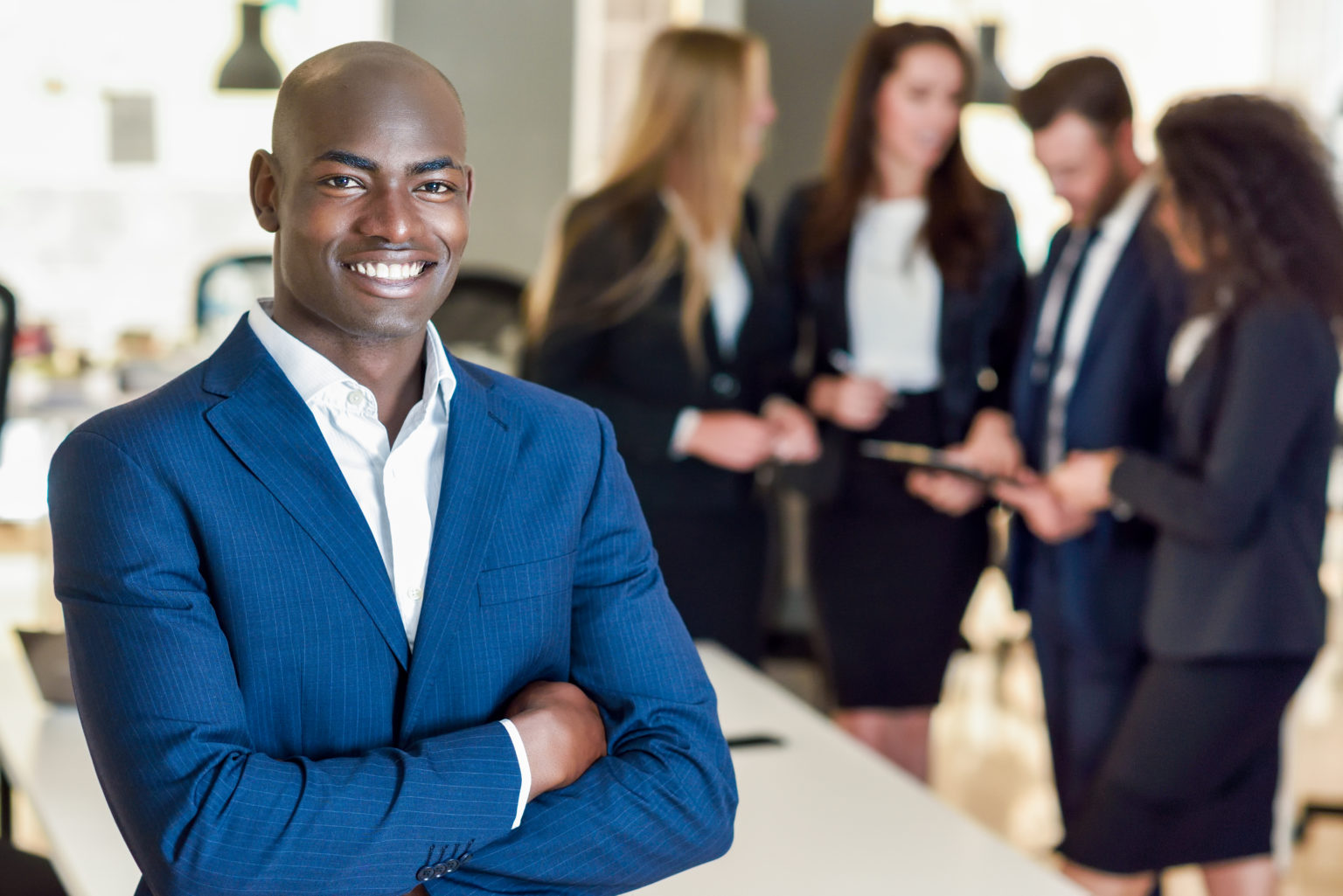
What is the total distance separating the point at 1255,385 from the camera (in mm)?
2172

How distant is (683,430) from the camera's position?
2.73m

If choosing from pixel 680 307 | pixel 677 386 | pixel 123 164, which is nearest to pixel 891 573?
pixel 677 386

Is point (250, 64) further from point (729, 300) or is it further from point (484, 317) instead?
point (729, 300)

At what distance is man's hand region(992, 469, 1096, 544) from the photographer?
2.54 m

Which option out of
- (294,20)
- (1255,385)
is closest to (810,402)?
(1255,385)

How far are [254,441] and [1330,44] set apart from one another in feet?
22.1

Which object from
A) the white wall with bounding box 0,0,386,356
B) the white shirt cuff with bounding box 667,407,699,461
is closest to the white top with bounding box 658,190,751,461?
the white shirt cuff with bounding box 667,407,699,461

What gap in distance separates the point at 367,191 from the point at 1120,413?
5.74ft

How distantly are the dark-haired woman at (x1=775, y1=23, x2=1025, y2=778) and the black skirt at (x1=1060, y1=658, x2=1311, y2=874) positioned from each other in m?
0.61

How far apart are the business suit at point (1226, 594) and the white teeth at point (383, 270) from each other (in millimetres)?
1519

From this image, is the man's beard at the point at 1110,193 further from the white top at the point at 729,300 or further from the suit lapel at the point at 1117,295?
the white top at the point at 729,300

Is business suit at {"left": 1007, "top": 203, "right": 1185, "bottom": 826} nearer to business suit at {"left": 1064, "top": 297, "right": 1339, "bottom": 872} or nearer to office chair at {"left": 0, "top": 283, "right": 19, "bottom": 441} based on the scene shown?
business suit at {"left": 1064, "top": 297, "right": 1339, "bottom": 872}

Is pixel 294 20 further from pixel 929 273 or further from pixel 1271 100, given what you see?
pixel 1271 100

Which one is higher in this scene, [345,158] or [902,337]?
[345,158]
